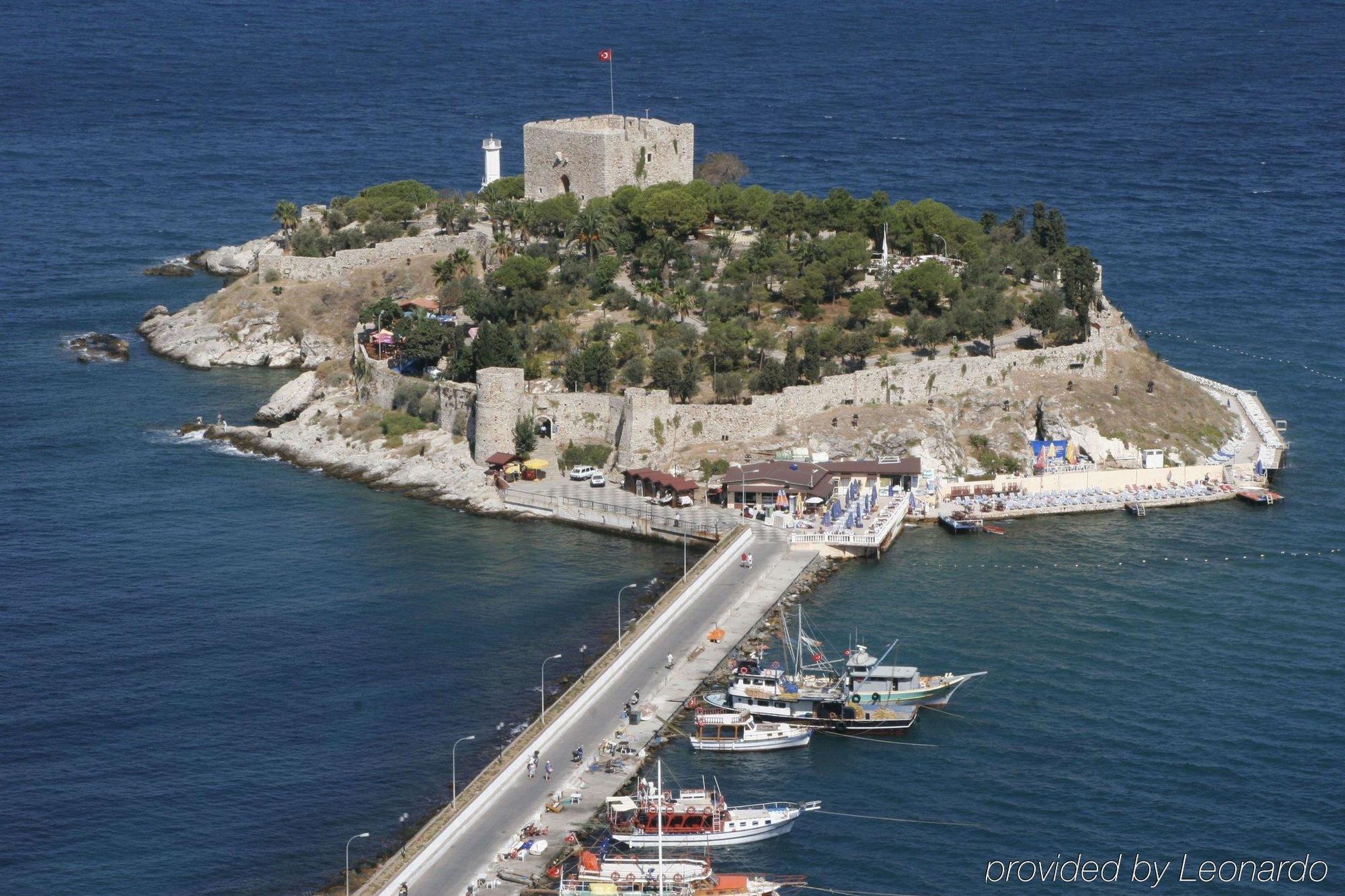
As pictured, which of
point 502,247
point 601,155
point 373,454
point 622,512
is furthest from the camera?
point 601,155

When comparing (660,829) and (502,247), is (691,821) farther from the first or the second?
(502,247)

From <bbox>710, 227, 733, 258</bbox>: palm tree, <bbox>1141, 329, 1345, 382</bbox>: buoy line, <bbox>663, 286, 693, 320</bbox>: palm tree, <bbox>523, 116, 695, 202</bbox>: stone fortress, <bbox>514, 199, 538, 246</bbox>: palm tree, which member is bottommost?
<bbox>1141, 329, 1345, 382</bbox>: buoy line

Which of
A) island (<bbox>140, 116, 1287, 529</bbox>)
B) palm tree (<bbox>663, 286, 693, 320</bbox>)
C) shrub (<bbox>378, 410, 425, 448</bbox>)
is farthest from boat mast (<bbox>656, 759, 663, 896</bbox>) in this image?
palm tree (<bbox>663, 286, 693, 320</bbox>)

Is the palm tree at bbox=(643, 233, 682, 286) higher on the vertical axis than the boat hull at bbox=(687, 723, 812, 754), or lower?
higher

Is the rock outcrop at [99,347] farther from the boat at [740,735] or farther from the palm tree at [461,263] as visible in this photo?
the boat at [740,735]

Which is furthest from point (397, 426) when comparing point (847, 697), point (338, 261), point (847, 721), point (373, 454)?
point (847, 721)

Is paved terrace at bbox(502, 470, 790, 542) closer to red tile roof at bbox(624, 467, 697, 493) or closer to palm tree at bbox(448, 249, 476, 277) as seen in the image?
red tile roof at bbox(624, 467, 697, 493)

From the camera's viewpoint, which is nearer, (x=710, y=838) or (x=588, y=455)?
(x=710, y=838)

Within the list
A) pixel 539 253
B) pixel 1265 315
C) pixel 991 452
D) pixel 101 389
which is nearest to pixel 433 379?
pixel 539 253
